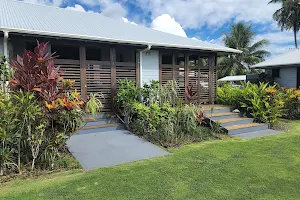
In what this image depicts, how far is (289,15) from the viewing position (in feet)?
91.0

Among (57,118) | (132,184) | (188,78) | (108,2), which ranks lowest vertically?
(132,184)

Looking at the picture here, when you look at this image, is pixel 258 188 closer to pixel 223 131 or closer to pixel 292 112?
pixel 223 131

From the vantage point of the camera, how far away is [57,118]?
423cm

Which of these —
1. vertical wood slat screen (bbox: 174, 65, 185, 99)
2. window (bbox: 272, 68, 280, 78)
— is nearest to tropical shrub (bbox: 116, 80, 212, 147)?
vertical wood slat screen (bbox: 174, 65, 185, 99)

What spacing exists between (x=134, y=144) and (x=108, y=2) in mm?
11563

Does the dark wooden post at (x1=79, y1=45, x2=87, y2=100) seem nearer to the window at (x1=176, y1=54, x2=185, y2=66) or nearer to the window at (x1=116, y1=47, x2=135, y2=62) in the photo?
the window at (x1=116, y1=47, x2=135, y2=62)

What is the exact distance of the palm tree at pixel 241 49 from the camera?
30.9 meters

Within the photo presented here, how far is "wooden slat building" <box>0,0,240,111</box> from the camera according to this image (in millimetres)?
6716

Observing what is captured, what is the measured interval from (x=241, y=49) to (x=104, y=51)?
2684 cm

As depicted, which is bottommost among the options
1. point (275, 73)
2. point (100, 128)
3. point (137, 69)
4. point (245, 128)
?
point (245, 128)

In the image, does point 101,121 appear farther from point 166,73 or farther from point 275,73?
point 275,73

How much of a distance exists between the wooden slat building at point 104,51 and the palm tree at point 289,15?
23.7 metres

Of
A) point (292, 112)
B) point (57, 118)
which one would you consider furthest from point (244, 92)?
point (57, 118)

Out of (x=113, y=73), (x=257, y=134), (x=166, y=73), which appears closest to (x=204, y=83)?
(x=166, y=73)
